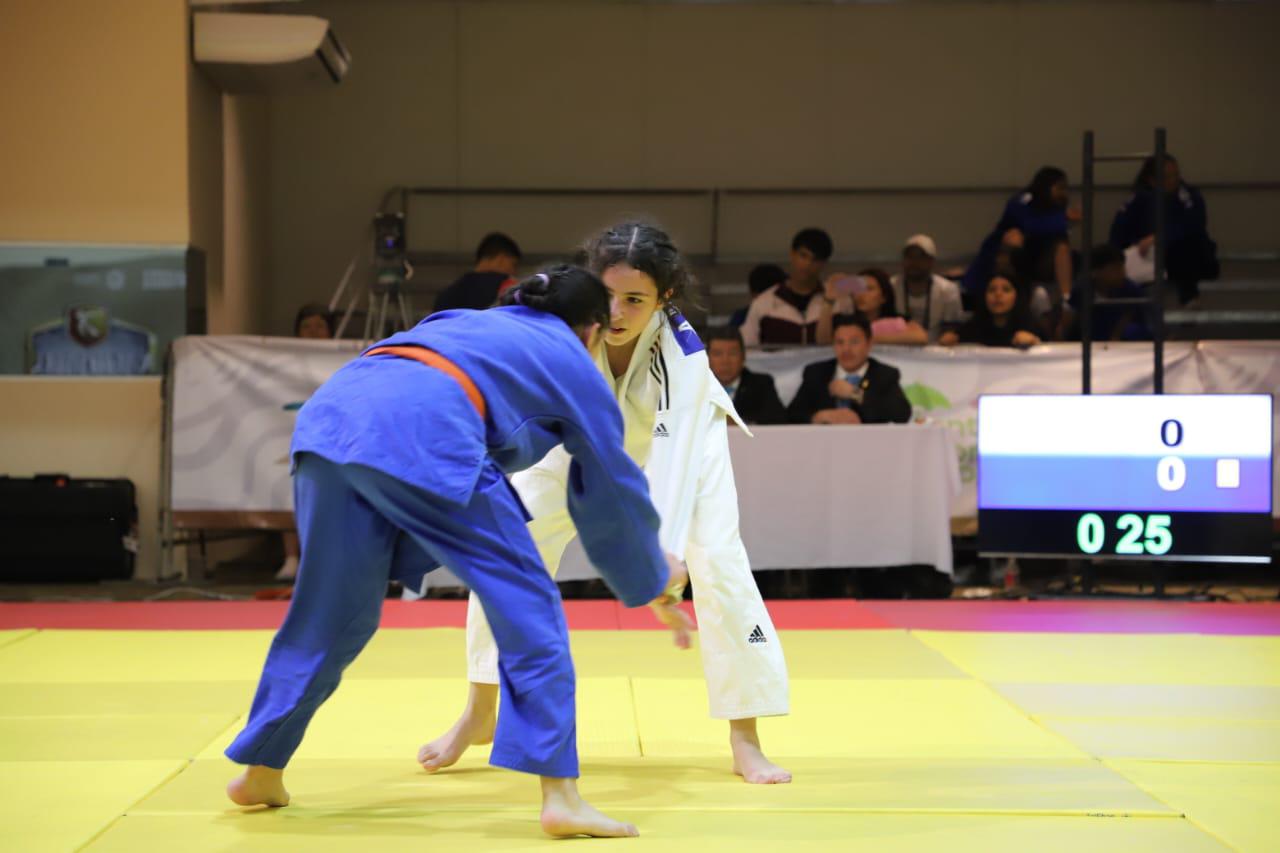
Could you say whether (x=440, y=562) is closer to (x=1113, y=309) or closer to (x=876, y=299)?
(x=876, y=299)

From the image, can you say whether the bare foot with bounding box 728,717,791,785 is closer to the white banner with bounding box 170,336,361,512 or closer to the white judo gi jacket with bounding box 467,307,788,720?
the white judo gi jacket with bounding box 467,307,788,720

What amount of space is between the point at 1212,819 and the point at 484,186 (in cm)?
885

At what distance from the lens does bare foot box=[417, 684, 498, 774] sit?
304 cm

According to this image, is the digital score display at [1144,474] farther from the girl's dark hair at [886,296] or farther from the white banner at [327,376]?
the girl's dark hair at [886,296]

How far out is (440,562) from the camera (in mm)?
2510

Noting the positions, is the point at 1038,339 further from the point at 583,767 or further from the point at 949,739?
the point at 583,767

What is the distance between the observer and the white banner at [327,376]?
23.0ft

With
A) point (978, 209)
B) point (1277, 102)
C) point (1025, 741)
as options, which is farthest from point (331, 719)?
point (1277, 102)

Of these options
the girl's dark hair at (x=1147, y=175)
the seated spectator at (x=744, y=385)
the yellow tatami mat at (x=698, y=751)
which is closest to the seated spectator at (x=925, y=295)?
the girl's dark hair at (x=1147, y=175)

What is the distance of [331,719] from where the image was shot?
3562 millimetres

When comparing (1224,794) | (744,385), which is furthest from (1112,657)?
(744,385)

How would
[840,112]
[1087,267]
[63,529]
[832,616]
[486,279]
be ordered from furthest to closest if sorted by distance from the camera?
[840,112]
[486,279]
[63,529]
[1087,267]
[832,616]

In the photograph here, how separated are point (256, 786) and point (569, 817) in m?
0.60

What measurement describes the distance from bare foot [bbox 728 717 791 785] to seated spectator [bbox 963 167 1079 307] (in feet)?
20.0
